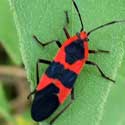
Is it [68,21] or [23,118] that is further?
[23,118]

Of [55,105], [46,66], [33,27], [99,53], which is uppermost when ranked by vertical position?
[33,27]

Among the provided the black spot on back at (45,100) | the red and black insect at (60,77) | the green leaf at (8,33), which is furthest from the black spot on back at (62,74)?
the green leaf at (8,33)

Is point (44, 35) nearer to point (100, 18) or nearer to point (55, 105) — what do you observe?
point (100, 18)

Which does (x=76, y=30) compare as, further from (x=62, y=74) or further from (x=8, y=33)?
(x=8, y=33)

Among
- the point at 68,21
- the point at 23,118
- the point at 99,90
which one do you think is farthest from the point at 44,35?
the point at 23,118

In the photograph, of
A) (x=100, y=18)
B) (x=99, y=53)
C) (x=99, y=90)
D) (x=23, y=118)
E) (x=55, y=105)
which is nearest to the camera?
(x=99, y=90)

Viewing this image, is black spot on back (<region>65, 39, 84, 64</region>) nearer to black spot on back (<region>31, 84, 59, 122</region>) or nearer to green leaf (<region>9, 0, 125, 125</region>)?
black spot on back (<region>31, 84, 59, 122</region>)

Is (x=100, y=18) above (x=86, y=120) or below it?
above
